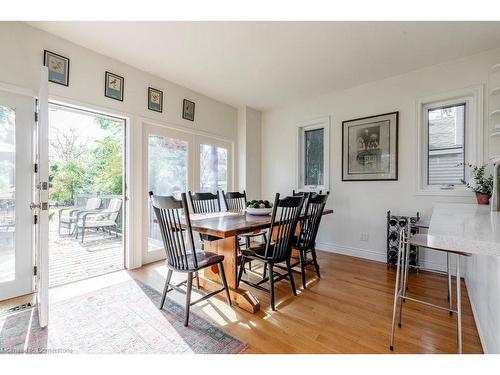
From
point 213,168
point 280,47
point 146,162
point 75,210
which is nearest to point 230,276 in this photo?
point 146,162

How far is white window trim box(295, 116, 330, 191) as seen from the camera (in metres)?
3.74

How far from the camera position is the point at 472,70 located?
263 centimetres

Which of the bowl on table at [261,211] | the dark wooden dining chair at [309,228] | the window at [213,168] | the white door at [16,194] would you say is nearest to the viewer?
the white door at [16,194]

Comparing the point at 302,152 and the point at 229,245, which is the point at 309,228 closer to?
the point at 229,245

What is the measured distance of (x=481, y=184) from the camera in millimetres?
2340

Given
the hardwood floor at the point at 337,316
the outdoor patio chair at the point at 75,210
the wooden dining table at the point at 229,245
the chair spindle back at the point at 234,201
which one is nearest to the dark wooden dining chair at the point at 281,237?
the wooden dining table at the point at 229,245

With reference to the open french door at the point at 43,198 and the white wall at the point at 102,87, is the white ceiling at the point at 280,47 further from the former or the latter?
the open french door at the point at 43,198

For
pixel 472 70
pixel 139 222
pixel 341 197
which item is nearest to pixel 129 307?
pixel 139 222

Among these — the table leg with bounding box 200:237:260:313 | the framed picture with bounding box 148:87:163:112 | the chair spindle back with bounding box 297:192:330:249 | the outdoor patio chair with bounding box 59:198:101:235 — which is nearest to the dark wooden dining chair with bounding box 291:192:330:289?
the chair spindle back with bounding box 297:192:330:249

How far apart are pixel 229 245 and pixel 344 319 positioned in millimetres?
1116

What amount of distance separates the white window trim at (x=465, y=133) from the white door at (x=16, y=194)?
4.21m

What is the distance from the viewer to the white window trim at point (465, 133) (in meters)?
2.57

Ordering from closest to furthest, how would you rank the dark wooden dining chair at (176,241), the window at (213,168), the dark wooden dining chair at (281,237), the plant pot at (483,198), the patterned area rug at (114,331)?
the patterned area rug at (114,331) < the dark wooden dining chair at (176,241) < the dark wooden dining chair at (281,237) < the plant pot at (483,198) < the window at (213,168)
